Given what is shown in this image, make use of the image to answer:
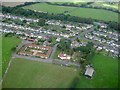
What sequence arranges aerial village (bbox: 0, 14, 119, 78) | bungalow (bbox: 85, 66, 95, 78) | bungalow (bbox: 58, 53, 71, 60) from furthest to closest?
1. aerial village (bbox: 0, 14, 119, 78)
2. bungalow (bbox: 58, 53, 71, 60)
3. bungalow (bbox: 85, 66, 95, 78)

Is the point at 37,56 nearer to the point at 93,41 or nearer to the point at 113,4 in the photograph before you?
the point at 93,41

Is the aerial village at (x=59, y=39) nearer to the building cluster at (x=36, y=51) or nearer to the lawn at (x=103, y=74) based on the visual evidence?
the building cluster at (x=36, y=51)

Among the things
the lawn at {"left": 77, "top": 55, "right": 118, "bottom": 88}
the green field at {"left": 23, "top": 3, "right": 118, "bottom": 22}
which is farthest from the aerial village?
the green field at {"left": 23, "top": 3, "right": 118, "bottom": 22}

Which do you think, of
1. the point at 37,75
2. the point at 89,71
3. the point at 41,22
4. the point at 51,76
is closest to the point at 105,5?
the point at 41,22

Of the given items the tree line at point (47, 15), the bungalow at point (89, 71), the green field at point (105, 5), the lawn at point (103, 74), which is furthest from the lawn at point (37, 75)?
the green field at point (105, 5)

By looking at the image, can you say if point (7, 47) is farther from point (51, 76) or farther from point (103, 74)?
point (103, 74)

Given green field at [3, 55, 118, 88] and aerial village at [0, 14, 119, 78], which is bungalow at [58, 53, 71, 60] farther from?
green field at [3, 55, 118, 88]

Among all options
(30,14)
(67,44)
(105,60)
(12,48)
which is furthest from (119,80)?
(30,14)
